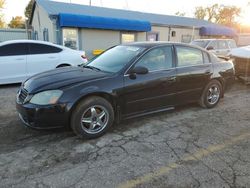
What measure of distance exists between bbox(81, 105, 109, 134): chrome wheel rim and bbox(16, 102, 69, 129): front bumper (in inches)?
12.4

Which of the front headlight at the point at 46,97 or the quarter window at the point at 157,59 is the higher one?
the quarter window at the point at 157,59

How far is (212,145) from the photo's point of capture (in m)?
3.58

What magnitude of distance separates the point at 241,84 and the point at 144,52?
575 cm

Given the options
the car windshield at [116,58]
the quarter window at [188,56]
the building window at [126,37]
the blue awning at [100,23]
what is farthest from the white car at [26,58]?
Result: the building window at [126,37]

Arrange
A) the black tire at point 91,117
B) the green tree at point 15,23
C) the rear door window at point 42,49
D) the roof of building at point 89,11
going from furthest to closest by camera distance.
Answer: the green tree at point 15,23
the roof of building at point 89,11
the rear door window at point 42,49
the black tire at point 91,117

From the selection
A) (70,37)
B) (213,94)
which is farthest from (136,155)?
(70,37)

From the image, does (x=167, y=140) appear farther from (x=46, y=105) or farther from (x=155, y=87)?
(x=46, y=105)

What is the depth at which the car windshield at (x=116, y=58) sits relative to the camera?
4141mm

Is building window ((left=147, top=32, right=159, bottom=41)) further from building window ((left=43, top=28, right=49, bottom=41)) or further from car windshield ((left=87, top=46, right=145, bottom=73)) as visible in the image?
car windshield ((left=87, top=46, right=145, bottom=73))

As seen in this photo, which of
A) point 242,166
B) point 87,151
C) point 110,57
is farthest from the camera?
point 110,57

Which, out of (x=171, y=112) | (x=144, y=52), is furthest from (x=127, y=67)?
(x=171, y=112)

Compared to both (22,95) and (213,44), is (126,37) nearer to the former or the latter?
(213,44)

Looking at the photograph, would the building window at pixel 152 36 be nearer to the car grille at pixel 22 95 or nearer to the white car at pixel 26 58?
the white car at pixel 26 58

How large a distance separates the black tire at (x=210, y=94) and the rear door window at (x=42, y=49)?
5.17 metres
